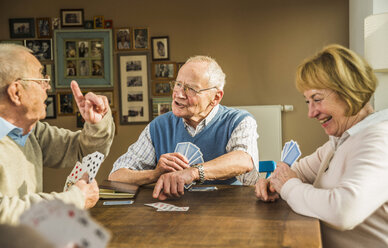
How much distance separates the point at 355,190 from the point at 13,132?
126 centimetres

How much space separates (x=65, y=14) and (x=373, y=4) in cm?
339

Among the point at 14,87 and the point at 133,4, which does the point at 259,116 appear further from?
the point at 14,87

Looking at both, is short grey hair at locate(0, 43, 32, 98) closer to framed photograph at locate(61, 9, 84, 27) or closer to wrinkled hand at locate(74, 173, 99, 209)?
wrinkled hand at locate(74, 173, 99, 209)

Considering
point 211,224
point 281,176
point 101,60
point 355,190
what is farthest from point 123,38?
point 355,190

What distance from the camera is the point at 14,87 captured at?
58.6 inches

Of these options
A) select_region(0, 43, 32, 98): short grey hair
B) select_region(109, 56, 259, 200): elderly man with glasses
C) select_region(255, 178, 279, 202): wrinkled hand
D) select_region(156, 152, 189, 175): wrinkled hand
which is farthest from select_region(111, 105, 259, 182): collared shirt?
select_region(0, 43, 32, 98): short grey hair

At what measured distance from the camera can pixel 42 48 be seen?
4.84 metres

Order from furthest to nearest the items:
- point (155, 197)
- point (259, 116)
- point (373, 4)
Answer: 1. point (259, 116)
2. point (373, 4)
3. point (155, 197)

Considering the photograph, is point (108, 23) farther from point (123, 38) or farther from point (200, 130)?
point (200, 130)

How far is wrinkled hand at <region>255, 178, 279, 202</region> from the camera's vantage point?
64.7 inches

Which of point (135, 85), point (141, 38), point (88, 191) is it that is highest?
point (141, 38)

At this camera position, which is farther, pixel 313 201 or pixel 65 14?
pixel 65 14

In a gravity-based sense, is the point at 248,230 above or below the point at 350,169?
below

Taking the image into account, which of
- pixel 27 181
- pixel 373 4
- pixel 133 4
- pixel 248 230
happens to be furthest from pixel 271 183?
pixel 133 4
